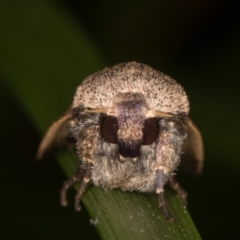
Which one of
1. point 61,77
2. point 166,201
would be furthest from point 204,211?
point 61,77

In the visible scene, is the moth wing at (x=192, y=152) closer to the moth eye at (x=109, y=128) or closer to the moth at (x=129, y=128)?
the moth at (x=129, y=128)

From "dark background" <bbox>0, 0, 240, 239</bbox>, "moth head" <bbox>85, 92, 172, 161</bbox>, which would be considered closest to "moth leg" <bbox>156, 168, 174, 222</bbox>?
"moth head" <bbox>85, 92, 172, 161</bbox>

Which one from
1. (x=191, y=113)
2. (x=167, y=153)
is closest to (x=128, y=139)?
(x=167, y=153)

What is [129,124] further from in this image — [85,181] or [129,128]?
[85,181]

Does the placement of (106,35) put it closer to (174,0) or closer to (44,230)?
(174,0)

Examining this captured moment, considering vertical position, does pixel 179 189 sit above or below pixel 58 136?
below

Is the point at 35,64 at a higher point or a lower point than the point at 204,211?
higher
